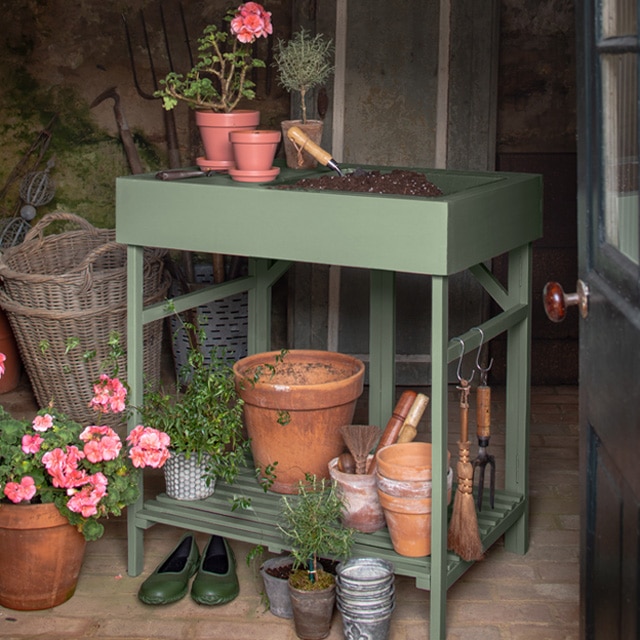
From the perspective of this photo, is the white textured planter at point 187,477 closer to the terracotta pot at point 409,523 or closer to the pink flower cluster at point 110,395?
the pink flower cluster at point 110,395

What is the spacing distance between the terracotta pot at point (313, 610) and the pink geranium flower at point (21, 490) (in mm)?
789

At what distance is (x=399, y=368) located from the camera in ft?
17.7

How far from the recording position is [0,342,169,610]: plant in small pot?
322 cm

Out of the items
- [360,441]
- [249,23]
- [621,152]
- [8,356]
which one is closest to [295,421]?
[360,441]

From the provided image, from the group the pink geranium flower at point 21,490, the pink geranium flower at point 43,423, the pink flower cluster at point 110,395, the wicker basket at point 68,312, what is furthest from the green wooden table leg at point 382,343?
the wicker basket at point 68,312

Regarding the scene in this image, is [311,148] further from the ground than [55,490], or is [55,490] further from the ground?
[311,148]

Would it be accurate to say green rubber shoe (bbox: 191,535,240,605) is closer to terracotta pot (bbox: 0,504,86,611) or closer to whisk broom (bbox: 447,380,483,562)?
terracotta pot (bbox: 0,504,86,611)

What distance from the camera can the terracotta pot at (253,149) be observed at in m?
3.29

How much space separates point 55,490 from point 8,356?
7.36 feet

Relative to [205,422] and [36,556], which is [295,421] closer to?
[205,422]

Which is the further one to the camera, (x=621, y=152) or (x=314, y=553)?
(x=314, y=553)

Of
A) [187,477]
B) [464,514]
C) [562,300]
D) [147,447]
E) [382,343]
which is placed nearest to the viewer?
[562,300]

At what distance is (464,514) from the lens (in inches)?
127

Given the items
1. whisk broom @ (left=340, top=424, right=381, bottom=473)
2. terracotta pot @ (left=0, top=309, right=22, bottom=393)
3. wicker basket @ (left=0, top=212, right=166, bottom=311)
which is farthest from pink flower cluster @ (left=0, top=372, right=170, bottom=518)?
terracotta pot @ (left=0, top=309, right=22, bottom=393)
